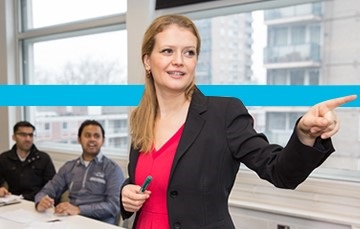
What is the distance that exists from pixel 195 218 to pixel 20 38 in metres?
3.83

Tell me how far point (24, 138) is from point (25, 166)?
0.81 ft

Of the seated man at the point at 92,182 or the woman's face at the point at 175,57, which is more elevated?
the woman's face at the point at 175,57

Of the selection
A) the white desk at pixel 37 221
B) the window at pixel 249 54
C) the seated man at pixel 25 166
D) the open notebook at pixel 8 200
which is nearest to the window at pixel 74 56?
the window at pixel 249 54

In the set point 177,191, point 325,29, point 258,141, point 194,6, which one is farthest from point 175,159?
point 194,6

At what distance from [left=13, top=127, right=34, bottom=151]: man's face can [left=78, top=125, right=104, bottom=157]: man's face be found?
29.7 inches

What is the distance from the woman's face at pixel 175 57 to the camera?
3.05 ft

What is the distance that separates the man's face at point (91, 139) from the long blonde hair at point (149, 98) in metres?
1.61

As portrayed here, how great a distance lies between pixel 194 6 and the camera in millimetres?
2742

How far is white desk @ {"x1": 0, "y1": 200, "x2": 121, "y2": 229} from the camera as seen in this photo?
5.91 ft

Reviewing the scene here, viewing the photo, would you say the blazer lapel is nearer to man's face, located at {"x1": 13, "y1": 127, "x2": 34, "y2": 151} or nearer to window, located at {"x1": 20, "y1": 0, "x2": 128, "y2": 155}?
window, located at {"x1": 20, "y1": 0, "x2": 128, "y2": 155}

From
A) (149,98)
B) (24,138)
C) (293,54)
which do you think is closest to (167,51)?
(149,98)

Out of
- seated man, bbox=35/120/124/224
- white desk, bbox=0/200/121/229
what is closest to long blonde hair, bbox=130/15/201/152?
white desk, bbox=0/200/121/229

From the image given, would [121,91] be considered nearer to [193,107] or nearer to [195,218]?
[193,107]
